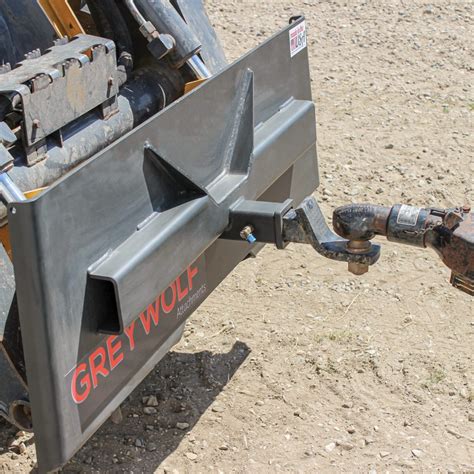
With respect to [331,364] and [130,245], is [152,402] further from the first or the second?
[130,245]

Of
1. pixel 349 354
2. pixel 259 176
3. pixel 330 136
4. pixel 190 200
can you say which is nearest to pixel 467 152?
pixel 330 136

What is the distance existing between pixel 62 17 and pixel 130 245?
1.16m

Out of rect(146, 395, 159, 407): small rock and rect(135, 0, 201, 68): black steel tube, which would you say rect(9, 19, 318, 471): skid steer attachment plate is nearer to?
rect(135, 0, 201, 68): black steel tube

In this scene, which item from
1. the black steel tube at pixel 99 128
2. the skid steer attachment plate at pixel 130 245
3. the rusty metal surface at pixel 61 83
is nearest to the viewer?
the skid steer attachment plate at pixel 130 245

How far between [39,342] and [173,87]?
1539 millimetres

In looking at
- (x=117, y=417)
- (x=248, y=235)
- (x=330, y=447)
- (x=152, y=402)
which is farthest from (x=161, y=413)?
(x=248, y=235)

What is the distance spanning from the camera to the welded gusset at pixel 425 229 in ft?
8.54

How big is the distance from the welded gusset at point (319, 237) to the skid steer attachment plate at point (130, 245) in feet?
0.67

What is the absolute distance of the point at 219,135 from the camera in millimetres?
3064

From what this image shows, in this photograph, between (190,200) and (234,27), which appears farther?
(234,27)

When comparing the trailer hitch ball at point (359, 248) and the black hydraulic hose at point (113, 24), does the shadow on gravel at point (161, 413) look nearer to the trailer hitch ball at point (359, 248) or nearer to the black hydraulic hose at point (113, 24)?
the trailer hitch ball at point (359, 248)

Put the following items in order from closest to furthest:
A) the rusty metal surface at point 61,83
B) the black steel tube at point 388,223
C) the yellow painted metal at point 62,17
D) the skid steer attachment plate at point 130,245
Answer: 1. the skid steer attachment plate at point 130,245
2. the black steel tube at point 388,223
3. the rusty metal surface at point 61,83
4. the yellow painted metal at point 62,17

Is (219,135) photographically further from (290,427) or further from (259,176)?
(290,427)

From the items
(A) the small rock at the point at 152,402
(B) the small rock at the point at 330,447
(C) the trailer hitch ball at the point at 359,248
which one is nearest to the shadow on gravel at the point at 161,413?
(A) the small rock at the point at 152,402
